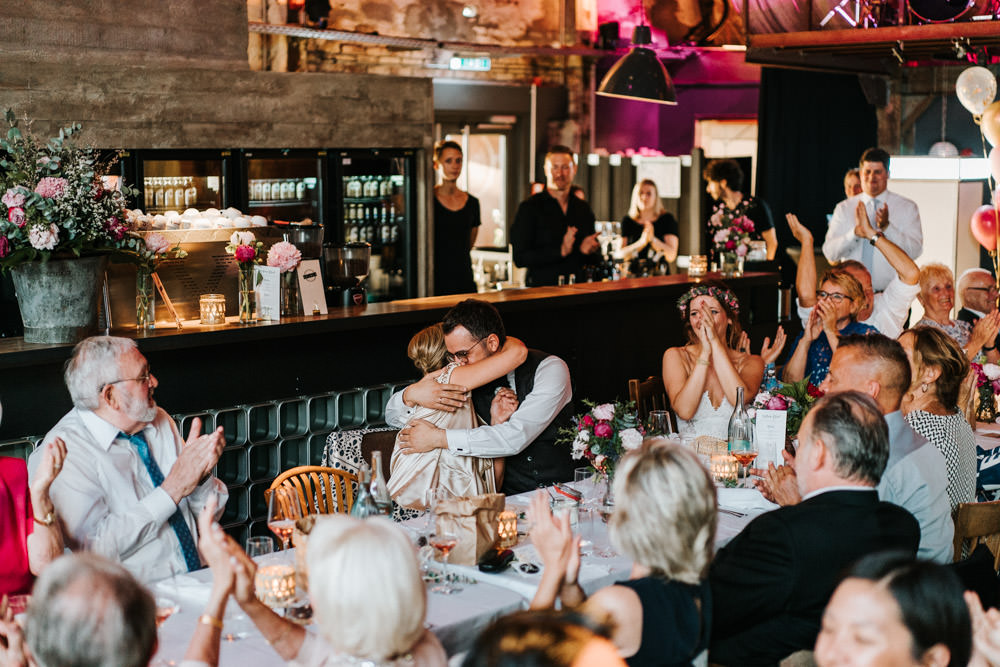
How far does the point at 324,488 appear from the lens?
4.25 metres

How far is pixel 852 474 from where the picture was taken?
2.91 metres

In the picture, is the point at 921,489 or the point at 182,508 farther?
the point at 182,508

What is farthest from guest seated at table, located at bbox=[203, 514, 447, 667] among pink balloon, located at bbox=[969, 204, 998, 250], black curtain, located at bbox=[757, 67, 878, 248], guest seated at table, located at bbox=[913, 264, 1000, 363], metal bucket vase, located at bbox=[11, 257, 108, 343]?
black curtain, located at bbox=[757, 67, 878, 248]

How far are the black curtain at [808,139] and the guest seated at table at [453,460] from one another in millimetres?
7339

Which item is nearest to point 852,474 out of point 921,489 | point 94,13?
point 921,489

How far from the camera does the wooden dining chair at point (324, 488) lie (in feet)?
13.5

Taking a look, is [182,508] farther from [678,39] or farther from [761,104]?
[678,39]

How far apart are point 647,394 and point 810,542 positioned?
2.65 meters

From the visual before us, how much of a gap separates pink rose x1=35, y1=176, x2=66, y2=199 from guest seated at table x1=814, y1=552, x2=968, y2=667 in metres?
3.40

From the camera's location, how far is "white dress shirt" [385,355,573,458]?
4367mm

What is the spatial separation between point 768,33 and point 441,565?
647cm

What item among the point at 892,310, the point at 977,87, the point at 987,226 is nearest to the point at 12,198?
the point at 892,310

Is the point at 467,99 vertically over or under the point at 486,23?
under

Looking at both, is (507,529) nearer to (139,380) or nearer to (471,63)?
(139,380)
